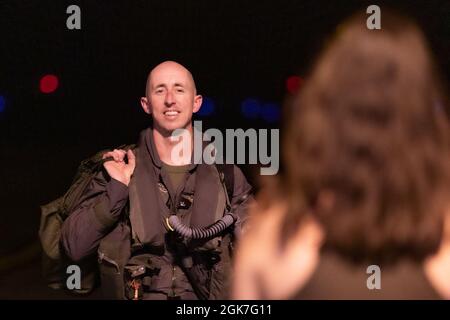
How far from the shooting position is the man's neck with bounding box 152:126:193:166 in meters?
2.60

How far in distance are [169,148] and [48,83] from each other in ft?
3.09

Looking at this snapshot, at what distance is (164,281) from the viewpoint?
2.47m

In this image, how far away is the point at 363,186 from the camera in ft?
4.22

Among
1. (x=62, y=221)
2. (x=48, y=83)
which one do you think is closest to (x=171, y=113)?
(x=62, y=221)

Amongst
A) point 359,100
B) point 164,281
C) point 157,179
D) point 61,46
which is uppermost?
point 61,46

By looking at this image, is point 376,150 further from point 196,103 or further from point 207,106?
point 207,106

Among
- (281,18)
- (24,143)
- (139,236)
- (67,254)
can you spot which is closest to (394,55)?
(139,236)

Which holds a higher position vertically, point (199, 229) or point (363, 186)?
point (363, 186)

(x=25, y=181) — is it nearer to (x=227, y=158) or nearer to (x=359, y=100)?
(x=227, y=158)

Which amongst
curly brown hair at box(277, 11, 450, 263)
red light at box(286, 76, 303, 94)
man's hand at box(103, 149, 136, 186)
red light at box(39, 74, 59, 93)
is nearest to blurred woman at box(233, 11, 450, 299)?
curly brown hair at box(277, 11, 450, 263)

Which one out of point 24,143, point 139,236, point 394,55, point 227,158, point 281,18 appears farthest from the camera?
point 24,143

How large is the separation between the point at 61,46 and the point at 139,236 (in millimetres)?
1144

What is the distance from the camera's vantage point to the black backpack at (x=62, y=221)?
2.56 meters

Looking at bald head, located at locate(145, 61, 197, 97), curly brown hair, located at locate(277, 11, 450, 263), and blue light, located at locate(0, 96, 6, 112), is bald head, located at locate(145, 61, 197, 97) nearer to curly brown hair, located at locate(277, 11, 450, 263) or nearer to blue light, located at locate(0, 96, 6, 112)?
blue light, located at locate(0, 96, 6, 112)
